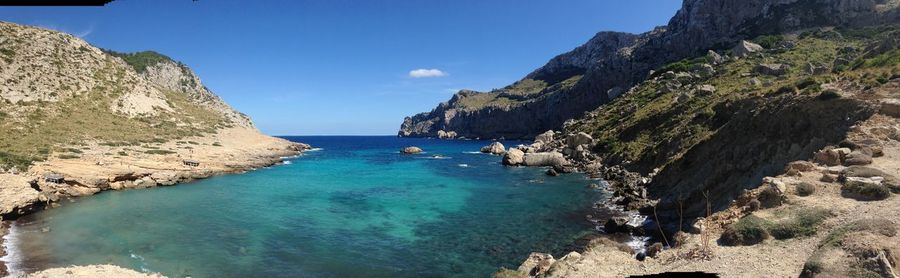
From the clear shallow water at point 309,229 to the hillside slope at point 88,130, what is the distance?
358 cm

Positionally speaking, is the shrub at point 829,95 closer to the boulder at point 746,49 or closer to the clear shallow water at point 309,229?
the clear shallow water at point 309,229

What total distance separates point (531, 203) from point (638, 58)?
96.6 meters

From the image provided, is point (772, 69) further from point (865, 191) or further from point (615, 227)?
point (865, 191)

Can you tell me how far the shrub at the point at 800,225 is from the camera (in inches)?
664

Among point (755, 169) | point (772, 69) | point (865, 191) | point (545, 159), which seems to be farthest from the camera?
point (545, 159)

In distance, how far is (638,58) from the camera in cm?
12150

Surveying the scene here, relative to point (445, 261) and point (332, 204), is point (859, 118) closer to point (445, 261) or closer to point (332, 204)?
point (445, 261)

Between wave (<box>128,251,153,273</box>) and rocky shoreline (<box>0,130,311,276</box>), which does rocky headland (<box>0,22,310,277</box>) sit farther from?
wave (<box>128,251,153,273</box>)

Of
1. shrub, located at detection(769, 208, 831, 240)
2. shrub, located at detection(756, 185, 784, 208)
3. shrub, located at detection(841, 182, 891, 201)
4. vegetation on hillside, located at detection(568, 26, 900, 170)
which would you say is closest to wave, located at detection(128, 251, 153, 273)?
shrub, located at detection(769, 208, 831, 240)

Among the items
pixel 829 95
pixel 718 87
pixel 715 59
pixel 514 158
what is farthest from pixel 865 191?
pixel 715 59

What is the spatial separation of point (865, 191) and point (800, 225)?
400cm

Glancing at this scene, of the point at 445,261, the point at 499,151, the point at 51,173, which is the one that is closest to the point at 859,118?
the point at 445,261

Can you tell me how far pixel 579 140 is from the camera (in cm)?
7144

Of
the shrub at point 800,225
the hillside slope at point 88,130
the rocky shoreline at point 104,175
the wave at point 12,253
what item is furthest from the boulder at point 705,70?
the wave at point 12,253
